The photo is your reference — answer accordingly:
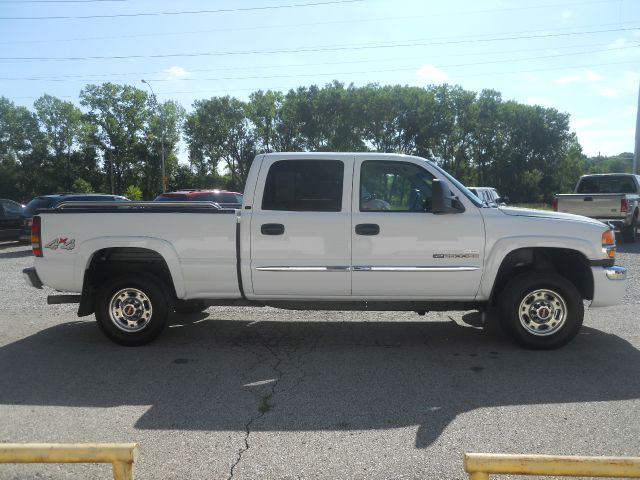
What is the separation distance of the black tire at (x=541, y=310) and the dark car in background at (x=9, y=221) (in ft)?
56.9

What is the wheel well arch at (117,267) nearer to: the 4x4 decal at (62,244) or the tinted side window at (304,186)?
the 4x4 decal at (62,244)

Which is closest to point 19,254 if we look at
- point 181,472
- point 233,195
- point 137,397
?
point 233,195

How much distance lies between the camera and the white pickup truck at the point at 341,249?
17.6 feet

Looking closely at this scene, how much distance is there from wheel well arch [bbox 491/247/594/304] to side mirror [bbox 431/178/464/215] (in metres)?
0.77

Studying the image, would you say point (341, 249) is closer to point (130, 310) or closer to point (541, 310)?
point (541, 310)

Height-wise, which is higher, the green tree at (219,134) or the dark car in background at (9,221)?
Result: the green tree at (219,134)

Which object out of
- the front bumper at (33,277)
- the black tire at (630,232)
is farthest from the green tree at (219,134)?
the front bumper at (33,277)

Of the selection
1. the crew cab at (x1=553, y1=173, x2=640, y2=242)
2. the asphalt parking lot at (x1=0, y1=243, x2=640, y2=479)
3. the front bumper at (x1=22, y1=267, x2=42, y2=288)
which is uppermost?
the crew cab at (x1=553, y1=173, x2=640, y2=242)

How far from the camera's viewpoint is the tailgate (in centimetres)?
1404

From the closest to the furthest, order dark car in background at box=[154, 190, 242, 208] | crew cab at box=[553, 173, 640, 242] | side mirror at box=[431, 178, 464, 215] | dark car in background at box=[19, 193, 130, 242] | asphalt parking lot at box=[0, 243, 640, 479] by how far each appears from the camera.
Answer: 1. asphalt parking lot at box=[0, 243, 640, 479]
2. side mirror at box=[431, 178, 464, 215]
3. crew cab at box=[553, 173, 640, 242]
4. dark car in background at box=[154, 190, 242, 208]
5. dark car in background at box=[19, 193, 130, 242]

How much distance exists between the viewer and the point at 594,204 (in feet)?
46.4

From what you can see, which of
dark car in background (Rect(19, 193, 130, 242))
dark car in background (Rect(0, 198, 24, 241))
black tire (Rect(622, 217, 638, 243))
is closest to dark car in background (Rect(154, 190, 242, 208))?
dark car in background (Rect(19, 193, 130, 242))

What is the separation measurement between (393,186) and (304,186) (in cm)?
94

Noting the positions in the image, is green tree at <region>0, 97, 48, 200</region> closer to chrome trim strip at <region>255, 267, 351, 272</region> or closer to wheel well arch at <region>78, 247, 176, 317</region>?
wheel well arch at <region>78, 247, 176, 317</region>
